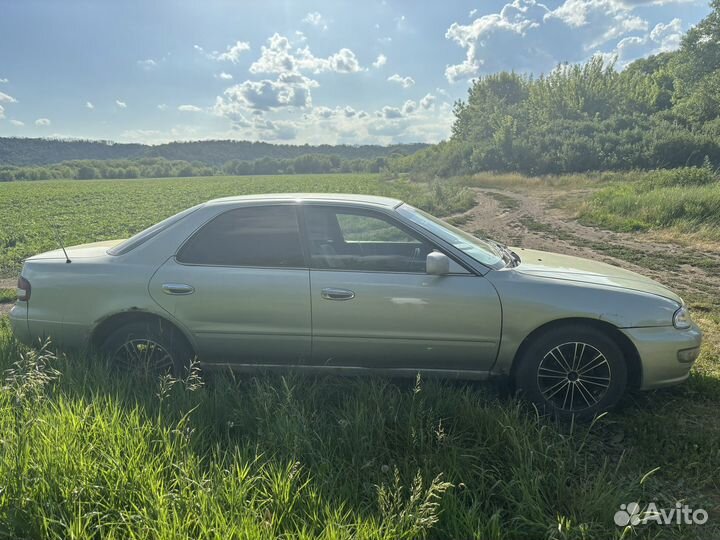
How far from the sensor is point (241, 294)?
10.6 ft

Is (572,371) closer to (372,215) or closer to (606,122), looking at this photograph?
(372,215)

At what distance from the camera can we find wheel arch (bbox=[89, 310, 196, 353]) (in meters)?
3.33

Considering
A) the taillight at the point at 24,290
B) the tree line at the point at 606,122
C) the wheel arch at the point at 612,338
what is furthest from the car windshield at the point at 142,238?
the tree line at the point at 606,122

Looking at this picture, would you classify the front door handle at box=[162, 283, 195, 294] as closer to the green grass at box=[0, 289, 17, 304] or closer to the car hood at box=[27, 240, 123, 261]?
the car hood at box=[27, 240, 123, 261]

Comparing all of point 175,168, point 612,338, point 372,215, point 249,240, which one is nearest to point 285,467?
point 249,240

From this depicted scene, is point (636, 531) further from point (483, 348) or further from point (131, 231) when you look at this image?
point (131, 231)

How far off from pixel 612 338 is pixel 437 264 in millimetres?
1329

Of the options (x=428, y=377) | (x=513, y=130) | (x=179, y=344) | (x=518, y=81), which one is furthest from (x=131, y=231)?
(x=518, y=81)

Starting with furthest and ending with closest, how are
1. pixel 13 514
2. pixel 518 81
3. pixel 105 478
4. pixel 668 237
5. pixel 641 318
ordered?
1. pixel 518 81
2. pixel 668 237
3. pixel 641 318
4. pixel 105 478
5. pixel 13 514

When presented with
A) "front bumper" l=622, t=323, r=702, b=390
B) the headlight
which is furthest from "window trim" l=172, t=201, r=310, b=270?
the headlight

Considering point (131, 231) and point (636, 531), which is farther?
point (131, 231)

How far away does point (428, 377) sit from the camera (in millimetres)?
3295

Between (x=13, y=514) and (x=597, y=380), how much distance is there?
336 cm

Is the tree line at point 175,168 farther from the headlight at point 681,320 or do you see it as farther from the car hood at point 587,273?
the headlight at point 681,320
